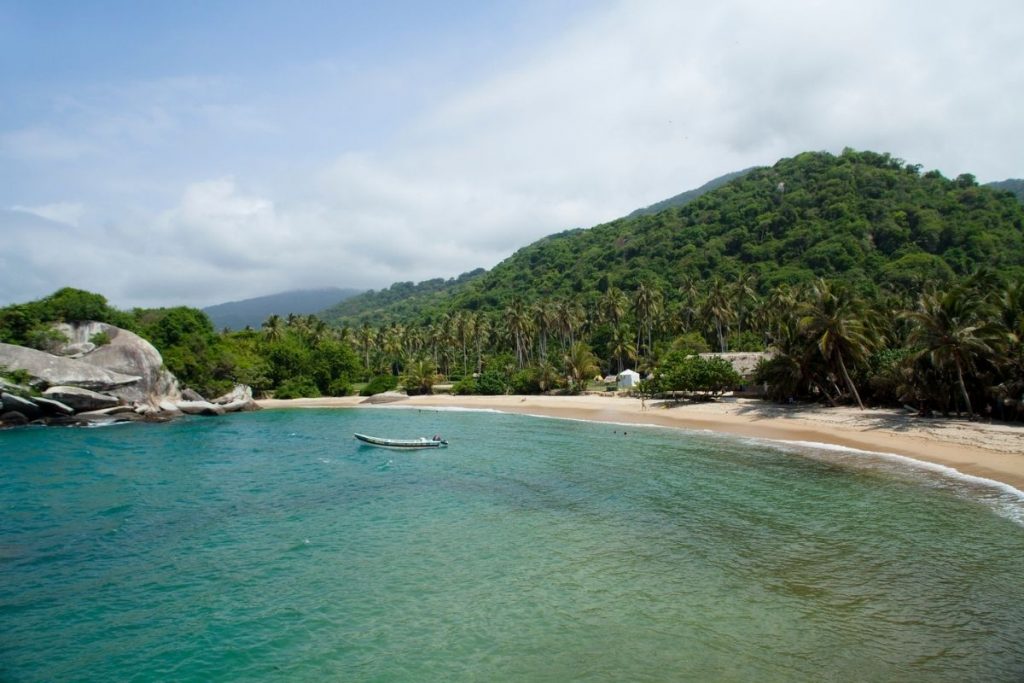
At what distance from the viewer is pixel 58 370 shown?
50.5 meters

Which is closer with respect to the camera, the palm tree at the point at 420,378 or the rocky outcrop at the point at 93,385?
the rocky outcrop at the point at 93,385

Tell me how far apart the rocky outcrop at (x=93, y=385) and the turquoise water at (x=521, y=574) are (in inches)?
954

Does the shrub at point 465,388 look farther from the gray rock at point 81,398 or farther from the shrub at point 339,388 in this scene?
the gray rock at point 81,398

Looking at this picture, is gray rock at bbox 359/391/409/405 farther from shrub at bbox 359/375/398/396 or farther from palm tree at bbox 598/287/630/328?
palm tree at bbox 598/287/630/328

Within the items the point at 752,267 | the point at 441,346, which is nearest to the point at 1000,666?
the point at 441,346

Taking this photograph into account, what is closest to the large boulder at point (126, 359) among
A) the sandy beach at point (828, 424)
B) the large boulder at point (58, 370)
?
the large boulder at point (58, 370)

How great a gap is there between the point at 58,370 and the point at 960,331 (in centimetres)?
6752

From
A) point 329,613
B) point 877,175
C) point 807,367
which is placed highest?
point 877,175

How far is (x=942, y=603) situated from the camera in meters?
12.9

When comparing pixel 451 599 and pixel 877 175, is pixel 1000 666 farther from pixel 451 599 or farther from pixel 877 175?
pixel 877 175

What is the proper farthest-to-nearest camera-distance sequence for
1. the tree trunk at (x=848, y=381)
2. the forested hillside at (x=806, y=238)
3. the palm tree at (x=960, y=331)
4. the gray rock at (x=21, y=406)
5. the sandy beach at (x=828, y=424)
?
the forested hillside at (x=806, y=238), the gray rock at (x=21, y=406), the tree trunk at (x=848, y=381), the palm tree at (x=960, y=331), the sandy beach at (x=828, y=424)

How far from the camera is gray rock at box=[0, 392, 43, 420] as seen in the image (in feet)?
156

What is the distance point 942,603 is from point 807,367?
35210 millimetres

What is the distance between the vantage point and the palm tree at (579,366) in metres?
69.8
